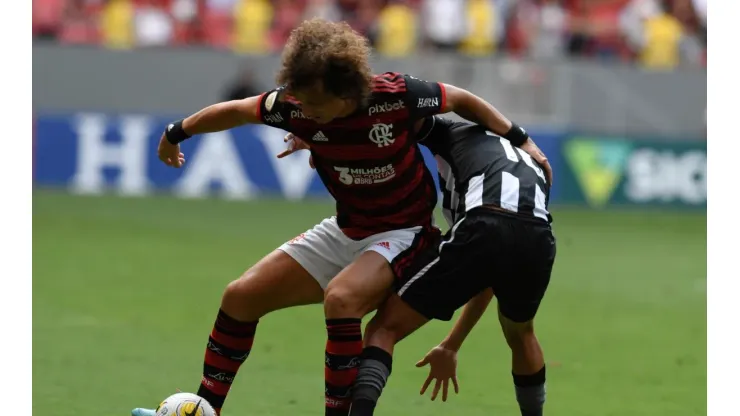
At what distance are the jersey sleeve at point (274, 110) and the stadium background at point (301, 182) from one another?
87.1 inches

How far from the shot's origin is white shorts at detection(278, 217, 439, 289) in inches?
232

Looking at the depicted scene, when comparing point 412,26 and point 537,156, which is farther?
point 412,26

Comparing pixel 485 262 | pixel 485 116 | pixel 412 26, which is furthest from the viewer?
pixel 412 26

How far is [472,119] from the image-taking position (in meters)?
5.92

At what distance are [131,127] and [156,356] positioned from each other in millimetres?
11900

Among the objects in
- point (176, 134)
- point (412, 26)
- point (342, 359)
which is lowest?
point (342, 359)

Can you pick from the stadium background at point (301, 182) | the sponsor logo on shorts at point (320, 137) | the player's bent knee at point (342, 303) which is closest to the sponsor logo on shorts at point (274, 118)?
the sponsor logo on shorts at point (320, 137)

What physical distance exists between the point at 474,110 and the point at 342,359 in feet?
4.49

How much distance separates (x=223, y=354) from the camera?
591 cm

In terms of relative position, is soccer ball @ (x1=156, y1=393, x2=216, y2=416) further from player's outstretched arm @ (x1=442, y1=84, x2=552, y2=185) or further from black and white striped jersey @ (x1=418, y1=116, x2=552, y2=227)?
player's outstretched arm @ (x1=442, y1=84, x2=552, y2=185)

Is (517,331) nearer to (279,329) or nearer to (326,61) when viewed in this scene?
(326,61)

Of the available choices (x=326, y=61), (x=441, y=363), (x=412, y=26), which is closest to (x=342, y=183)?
(x=326, y=61)

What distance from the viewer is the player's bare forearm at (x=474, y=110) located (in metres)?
5.75

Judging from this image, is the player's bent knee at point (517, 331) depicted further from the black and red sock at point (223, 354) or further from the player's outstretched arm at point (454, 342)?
the black and red sock at point (223, 354)
